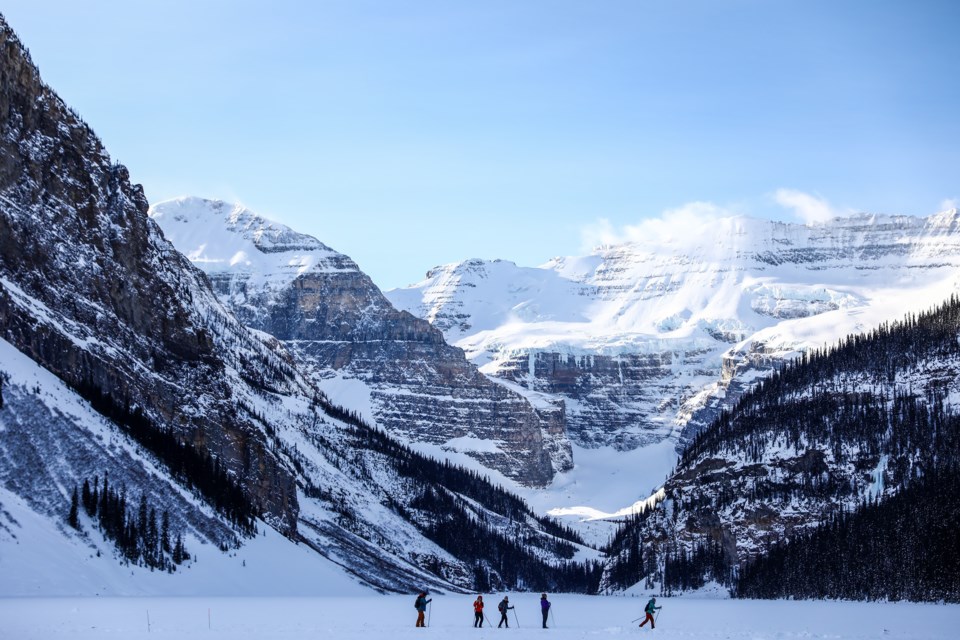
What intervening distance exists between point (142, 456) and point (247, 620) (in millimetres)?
69749

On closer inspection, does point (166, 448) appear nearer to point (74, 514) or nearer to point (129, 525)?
point (129, 525)

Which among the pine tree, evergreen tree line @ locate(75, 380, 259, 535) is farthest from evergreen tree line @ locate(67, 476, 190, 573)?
evergreen tree line @ locate(75, 380, 259, 535)

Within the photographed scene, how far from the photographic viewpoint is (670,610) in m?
177

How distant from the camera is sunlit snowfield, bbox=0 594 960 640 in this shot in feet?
316

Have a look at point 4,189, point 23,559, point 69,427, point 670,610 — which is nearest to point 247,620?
point 23,559

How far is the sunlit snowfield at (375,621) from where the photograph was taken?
96312 millimetres

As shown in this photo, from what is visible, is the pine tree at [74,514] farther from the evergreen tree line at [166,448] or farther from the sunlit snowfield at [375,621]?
the evergreen tree line at [166,448]

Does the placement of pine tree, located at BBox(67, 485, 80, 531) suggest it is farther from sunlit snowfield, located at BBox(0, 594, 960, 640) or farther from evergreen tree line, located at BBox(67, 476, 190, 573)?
sunlit snowfield, located at BBox(0, 594, 960, 640)

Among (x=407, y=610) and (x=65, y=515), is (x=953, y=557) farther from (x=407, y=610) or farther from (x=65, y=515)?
(x=65, y=515)

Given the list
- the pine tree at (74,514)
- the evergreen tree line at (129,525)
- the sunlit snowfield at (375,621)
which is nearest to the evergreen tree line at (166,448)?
the evergreen tree line at (129,525)

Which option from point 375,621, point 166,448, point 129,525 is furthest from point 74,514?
point 375,621

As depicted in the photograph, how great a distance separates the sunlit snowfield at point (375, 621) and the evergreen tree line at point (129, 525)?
854 cm

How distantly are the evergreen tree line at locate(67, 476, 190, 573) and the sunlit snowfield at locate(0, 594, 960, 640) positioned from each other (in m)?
8.54

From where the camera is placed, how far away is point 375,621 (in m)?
121
